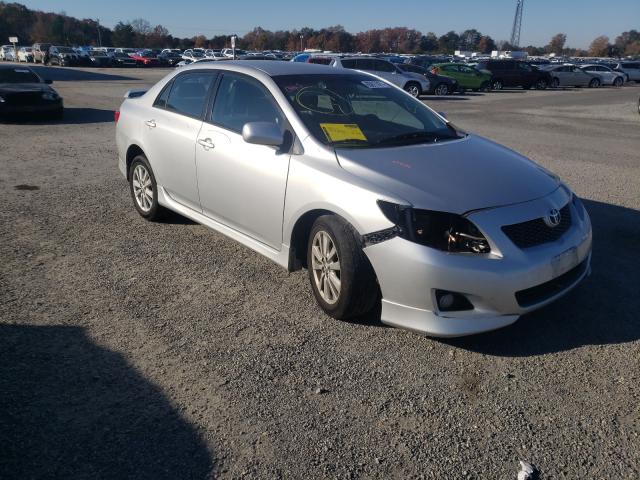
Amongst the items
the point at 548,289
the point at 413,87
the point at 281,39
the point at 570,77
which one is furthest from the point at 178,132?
the point at 281,39

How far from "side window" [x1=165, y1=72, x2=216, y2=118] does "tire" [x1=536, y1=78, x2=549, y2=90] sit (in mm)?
32586

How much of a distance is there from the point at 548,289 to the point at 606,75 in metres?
40.9

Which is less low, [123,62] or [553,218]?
[123,62]

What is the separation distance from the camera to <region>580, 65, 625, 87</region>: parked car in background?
3819cm

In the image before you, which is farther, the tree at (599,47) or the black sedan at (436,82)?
the tree at (599,47)

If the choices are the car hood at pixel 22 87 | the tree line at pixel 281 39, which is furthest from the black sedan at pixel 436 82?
the tree line at pixel 281 39

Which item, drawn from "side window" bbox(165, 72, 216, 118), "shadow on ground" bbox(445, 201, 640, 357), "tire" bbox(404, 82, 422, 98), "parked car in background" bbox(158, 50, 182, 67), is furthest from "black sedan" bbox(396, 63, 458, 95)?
"parked car in background" bbox(158, 50, 182, 67)

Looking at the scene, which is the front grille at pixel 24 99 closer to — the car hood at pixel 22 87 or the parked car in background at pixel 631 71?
the car hood at pixel 22 87

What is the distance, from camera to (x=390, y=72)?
952 inches

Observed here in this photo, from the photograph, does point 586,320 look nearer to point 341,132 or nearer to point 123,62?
point 341,132

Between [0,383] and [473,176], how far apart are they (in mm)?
3063

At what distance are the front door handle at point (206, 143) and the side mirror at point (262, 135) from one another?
0.74 m

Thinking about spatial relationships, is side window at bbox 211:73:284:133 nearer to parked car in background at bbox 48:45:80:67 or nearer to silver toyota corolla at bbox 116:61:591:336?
silver toyota corolla at bbox 116:61:591:336

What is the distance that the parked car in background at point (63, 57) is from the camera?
46.9 m
